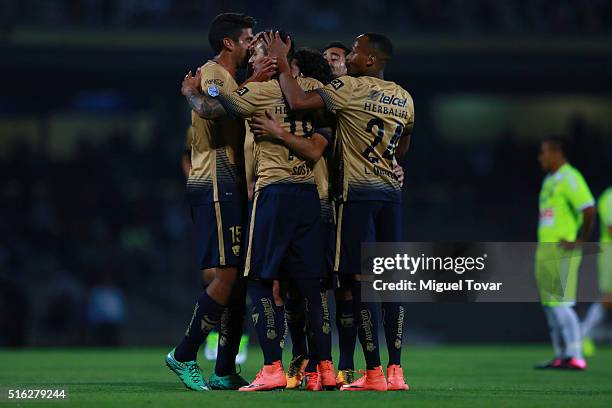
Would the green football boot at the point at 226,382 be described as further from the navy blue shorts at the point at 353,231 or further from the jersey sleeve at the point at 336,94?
the jersey sleeve at the point at 336,94

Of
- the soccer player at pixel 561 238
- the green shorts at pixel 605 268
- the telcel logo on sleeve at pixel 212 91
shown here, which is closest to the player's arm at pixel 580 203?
the soccer player at pixel 561 238

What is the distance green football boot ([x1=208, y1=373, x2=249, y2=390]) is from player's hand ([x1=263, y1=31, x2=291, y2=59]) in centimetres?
219

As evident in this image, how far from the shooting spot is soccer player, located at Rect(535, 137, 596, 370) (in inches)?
460

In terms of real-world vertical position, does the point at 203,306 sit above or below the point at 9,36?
below

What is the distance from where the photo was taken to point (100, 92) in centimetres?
2738

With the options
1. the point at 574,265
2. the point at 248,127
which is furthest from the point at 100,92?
the point at 248,127

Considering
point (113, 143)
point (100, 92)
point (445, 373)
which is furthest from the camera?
point (100, 92)

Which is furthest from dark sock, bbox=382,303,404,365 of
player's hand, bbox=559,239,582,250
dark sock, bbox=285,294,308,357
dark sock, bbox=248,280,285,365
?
player's hand, bbox=559,239,582,250

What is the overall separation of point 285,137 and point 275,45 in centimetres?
63

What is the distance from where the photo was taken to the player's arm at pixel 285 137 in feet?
25.1

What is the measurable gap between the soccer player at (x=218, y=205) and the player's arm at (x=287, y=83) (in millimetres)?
357

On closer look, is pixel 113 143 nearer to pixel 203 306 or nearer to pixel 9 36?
pixel 9 36

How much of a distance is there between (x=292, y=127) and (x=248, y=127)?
1.12 ft

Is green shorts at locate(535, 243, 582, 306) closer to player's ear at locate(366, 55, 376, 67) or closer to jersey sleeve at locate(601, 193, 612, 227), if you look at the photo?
jersey sleeve at locate(601, 193, 612, 227)
